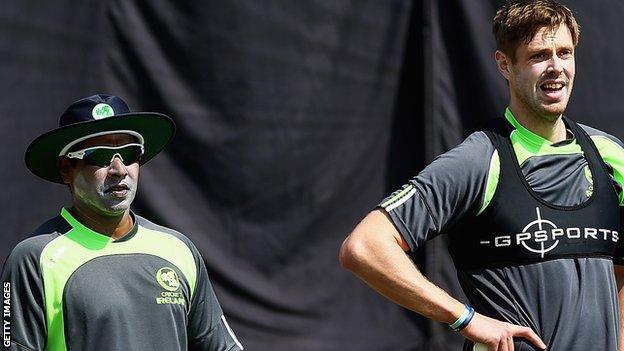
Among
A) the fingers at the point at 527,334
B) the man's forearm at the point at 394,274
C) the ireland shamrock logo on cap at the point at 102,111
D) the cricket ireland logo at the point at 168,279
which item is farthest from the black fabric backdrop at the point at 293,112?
the fingers at the point at 527,334

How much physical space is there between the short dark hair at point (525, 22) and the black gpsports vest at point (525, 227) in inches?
12.7

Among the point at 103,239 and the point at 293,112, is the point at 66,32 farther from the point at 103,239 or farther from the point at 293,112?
the point at 103,239

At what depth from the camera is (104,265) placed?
3.71 meters

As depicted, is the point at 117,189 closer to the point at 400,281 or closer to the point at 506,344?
the point at 400,281

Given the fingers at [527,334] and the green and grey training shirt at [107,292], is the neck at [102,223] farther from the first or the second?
the fingers at [527,334]

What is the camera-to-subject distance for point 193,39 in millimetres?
5637

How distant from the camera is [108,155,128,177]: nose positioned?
382 centimetres

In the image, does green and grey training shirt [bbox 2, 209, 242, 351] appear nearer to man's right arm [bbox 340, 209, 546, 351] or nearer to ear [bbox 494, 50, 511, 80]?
man's right arm [bbox 340, 209, 546, 351]

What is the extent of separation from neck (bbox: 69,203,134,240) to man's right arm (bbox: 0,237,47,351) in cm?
23

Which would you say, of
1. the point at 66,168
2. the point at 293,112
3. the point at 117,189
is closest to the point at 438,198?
the point at 117,189

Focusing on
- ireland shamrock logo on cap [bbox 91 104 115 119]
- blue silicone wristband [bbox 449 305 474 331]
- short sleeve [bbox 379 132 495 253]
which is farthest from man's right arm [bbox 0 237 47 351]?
blue silicone wristband [bbox 449 305 474 331]

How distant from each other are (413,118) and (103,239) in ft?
8.25

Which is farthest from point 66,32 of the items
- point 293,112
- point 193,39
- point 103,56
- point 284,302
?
point 284,302

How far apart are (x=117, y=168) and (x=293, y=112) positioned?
2.05 metres
